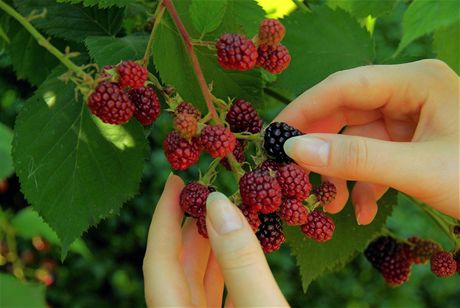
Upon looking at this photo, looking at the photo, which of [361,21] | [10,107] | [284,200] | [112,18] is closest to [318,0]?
[361,21]

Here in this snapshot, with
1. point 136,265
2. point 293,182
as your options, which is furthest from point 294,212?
point 136,265

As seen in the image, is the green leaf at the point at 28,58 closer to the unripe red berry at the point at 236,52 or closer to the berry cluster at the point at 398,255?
the unripe red berry at the point at 236,52

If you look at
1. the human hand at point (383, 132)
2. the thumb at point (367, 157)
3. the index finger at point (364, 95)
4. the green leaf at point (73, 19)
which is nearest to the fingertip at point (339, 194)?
the human hand at point (383, 132)

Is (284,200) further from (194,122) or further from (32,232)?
(32,232)

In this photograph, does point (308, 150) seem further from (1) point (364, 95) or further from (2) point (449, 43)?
(2) point (449, 43)

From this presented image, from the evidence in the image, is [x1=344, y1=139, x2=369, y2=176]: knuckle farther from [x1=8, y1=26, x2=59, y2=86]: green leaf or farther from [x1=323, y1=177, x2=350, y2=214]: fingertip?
[x1=8, y1=26, x2=59, y2=86]: green leaf

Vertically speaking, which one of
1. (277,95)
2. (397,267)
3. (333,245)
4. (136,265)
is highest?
(277,95)
